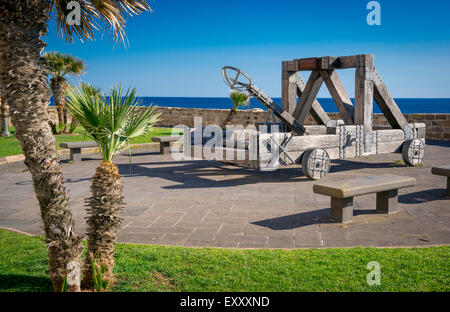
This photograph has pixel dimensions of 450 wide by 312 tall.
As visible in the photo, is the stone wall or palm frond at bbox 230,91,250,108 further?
palm frond at bbox 230,91,250,108

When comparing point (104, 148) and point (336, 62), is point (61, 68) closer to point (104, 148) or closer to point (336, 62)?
point (336, 62)

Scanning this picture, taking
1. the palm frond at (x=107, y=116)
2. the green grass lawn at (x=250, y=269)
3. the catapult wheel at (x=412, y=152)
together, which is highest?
the palm frond at (x=107, y=116)

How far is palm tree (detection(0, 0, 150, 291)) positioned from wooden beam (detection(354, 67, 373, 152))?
6736 millimetres

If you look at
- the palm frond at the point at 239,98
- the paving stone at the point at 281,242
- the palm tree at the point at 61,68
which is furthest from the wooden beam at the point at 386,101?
the palm tree at the point at 61,68

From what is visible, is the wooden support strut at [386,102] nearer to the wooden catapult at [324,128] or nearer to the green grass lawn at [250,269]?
the wooden catapult at [324,128]

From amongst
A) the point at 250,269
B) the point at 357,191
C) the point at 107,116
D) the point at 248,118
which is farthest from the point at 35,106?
the point at 248,118

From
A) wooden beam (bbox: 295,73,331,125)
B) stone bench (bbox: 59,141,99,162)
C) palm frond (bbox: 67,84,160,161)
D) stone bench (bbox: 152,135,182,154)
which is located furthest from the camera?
stone bench (bbox: 152,135,182,154)

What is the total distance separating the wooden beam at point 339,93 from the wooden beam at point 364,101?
9.5 inches

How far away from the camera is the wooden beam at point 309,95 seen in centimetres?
924

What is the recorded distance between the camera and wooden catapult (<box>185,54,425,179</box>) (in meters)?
7.63

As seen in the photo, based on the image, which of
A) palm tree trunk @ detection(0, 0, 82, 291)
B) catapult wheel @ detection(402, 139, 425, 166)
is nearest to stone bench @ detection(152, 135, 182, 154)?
catapult wheel @ detection(402, 139, 425, 166)

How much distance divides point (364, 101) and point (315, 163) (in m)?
1.90

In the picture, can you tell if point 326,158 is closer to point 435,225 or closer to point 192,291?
point 435,225

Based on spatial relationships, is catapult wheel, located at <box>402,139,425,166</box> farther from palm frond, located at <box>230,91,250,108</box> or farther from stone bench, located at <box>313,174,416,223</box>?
palm frond, located at <box>230,91,250,108</box>
